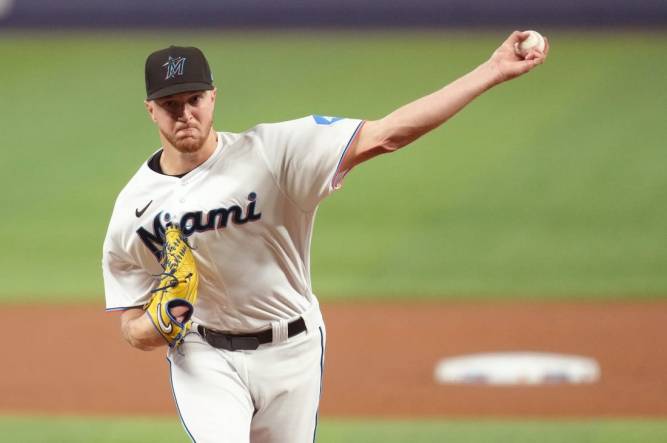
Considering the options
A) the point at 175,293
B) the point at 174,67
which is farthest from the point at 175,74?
the point at 175,293

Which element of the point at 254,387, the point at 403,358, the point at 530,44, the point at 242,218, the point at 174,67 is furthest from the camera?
the point at 403,358

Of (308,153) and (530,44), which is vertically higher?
(530,44)

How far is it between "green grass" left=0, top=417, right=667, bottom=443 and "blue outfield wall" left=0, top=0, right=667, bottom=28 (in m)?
11.0

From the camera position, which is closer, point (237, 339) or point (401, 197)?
point (237, 339)

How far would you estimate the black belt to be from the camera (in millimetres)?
5336

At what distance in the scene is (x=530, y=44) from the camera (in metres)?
4.53

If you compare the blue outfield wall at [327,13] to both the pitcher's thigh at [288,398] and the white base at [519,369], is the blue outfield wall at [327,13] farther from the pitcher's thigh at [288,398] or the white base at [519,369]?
the pitcher's thigh at [288,398]

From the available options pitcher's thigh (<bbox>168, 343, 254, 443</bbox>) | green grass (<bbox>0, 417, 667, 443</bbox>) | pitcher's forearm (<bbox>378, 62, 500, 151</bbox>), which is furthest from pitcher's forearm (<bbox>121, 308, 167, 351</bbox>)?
green grass (<bbox>0, 417, 667, 443</bbox>)

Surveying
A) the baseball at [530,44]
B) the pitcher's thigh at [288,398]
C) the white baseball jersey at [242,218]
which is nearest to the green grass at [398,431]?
the pitcher's thigh at [288,398]

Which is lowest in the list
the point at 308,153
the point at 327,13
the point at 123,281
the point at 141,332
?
the point at 141,332

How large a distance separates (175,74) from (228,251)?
2.64 feet

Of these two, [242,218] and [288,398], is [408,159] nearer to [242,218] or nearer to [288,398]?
[288,398]

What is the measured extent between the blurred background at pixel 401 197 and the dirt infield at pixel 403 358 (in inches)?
1.1

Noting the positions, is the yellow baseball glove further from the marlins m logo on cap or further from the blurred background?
the blurred background
